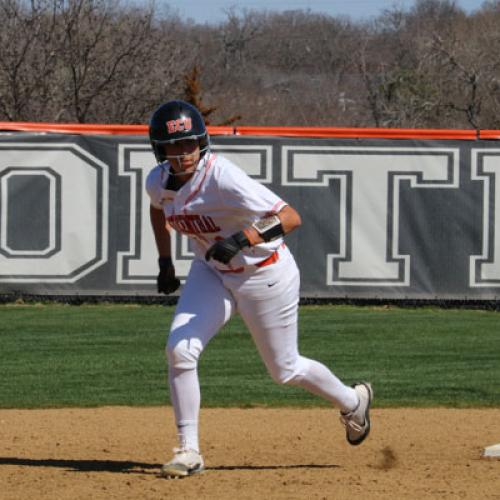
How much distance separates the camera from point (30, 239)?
1343 centimetres

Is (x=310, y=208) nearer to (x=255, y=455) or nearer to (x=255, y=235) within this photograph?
(x=255, y=455)

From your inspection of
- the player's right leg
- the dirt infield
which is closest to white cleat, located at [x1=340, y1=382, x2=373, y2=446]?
the dirt infield

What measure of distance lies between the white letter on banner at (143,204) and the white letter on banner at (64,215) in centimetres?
26

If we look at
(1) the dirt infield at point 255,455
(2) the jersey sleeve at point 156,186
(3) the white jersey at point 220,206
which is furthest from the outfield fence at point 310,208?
(3) the white jersey at point 220,206

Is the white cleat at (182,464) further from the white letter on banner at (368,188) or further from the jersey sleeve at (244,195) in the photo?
the white letter on banner at (368,188)

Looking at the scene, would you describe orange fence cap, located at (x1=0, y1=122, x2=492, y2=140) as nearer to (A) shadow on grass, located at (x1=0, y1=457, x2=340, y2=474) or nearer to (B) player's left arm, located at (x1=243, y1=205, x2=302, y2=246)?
(A) shadow on grass, located at (x1=0, y1=457, x2=340, y2=474)

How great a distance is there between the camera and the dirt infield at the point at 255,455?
544 centimetres

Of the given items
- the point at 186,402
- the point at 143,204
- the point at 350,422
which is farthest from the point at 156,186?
the point at 143,204

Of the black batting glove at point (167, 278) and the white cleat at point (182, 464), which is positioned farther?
the black batting glove at point (167, 278)

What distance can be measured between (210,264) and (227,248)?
0.43 metres

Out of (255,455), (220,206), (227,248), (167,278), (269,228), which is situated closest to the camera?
(227,248)

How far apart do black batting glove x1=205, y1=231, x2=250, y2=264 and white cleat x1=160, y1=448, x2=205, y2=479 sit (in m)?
0.92

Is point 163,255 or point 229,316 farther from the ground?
point 163,255

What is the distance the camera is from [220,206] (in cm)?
557
